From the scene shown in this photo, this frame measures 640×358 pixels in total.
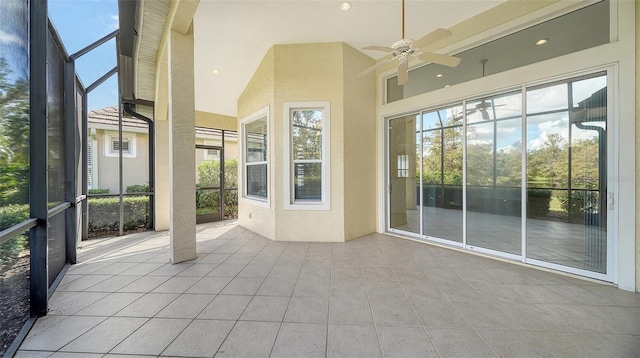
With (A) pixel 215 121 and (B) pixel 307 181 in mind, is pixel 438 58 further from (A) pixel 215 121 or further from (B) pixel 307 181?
(A) pixel 215 121

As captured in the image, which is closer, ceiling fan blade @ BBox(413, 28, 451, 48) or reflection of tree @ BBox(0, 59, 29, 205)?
reflection of tree @ BBox(0, 59, 29, 205)

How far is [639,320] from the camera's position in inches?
77.3

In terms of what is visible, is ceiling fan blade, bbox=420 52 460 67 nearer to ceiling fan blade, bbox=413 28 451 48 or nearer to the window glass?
ceiling fan blade, bbox=413 28 451 48

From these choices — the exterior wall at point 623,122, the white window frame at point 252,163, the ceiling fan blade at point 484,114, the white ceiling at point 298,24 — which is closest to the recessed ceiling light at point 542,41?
the exterior wall at point 623,122

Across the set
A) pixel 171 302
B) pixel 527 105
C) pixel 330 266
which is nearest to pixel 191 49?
pixel 171 302

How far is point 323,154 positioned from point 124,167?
4.77 metres

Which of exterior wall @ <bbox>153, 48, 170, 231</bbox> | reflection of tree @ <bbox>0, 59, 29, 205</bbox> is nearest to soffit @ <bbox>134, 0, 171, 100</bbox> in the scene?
exterior wall @ <bbox>153, 48, 170, 231</bbox>

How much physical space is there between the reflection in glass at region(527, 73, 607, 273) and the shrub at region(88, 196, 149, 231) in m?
7.55

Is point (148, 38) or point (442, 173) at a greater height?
point (148, 38)

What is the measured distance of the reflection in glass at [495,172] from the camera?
3.32 meters

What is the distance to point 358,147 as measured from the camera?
460 cm

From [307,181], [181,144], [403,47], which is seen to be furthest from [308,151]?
[403,47]

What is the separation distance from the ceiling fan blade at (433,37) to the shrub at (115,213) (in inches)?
250

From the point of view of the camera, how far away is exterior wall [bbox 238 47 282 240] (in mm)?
4414
